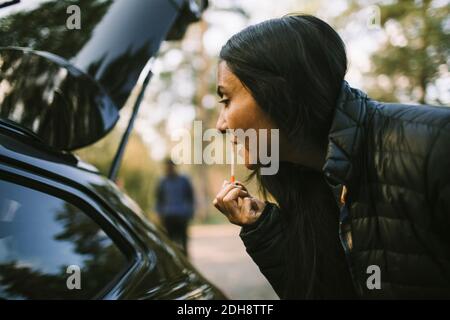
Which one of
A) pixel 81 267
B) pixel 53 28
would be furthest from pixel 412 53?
pixel 81 267

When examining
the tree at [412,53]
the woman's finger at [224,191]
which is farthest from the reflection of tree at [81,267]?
the tree at [412,53]

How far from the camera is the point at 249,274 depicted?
8.78m

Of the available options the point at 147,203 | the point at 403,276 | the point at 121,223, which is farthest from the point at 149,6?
the point at 147,203

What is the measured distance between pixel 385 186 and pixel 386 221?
9 centimetres

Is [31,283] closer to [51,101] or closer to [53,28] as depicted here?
[51,101]

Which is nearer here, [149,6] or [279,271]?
[279,271]

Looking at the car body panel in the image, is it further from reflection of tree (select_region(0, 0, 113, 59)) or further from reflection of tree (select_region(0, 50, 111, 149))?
reflection of tree (select_region(0, 0, 113, 59))

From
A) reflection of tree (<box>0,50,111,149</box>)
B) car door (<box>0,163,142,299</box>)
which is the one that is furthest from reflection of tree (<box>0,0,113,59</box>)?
car door (<box>0,163,142,299</box>)

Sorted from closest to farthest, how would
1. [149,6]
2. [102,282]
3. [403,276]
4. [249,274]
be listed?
[403,276] → [102,282] → [149,6] → [249,274]

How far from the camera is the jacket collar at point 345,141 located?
1.50 m

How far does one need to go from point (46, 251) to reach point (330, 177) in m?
0.89

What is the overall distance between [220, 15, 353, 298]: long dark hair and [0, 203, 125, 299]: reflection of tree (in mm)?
595
